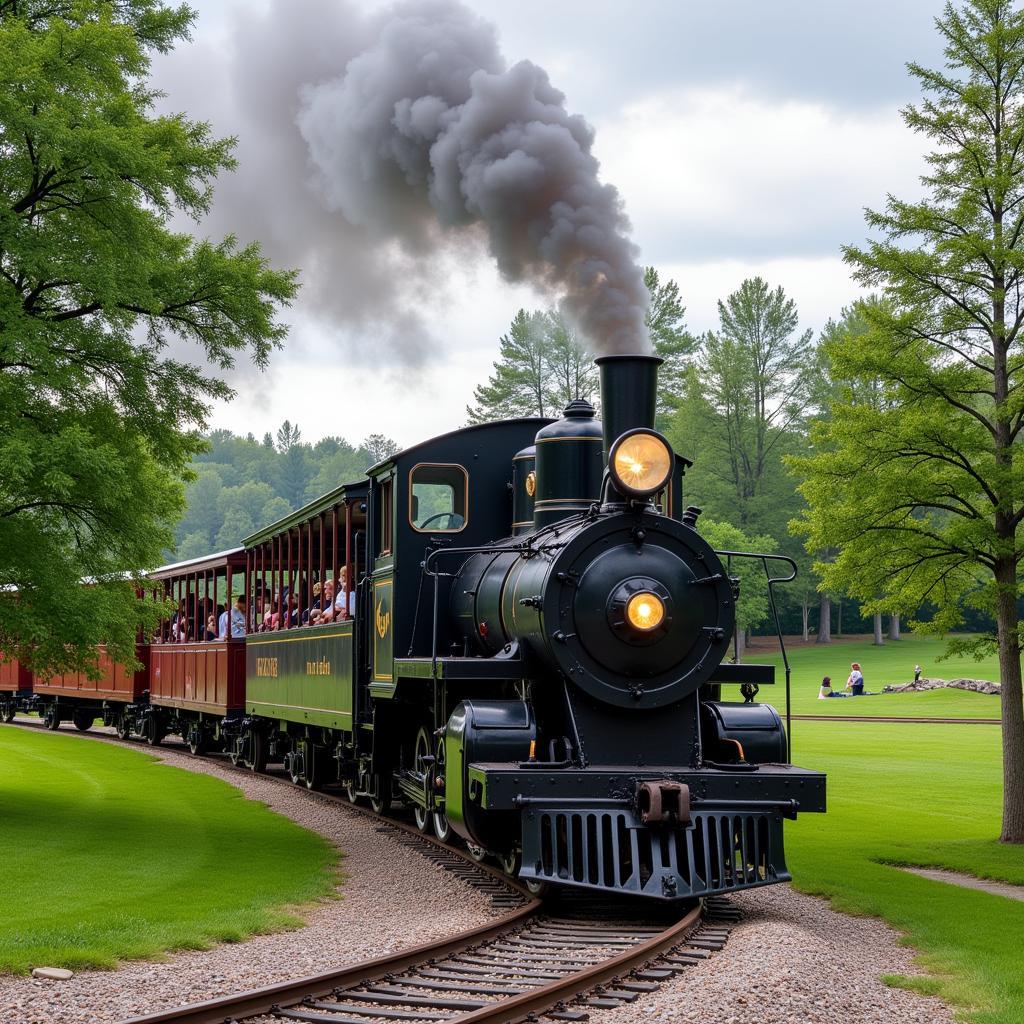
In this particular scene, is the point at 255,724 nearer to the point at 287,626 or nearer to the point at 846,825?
the point at 287,626

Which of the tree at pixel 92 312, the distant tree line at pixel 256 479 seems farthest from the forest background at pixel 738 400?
the distant tree line at pixel 256 479

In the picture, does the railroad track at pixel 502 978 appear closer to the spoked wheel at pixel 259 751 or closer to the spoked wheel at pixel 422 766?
the spoked wheel at pixel 422 766

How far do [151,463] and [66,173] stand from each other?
15.0 feet

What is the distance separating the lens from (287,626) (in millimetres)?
17594

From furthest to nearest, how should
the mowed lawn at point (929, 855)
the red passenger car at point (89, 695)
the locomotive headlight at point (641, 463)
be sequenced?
the red passenger car at point (89, 695) → the locomotive headlight at point (641, 463) → the mowed lawn at point (929, 855)

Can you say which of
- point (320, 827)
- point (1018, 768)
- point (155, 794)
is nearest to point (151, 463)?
point (155, 794)

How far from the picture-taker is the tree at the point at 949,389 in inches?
543

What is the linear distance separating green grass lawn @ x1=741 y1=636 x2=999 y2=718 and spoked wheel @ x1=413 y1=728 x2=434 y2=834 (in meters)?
11.9

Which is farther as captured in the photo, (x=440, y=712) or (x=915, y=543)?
(x=915, y=543)

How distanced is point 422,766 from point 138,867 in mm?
2682

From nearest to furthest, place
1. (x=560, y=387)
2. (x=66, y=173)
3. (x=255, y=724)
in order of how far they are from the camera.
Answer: (x=66, y=173) < (x=255, y=724) < (x=560, y=387)

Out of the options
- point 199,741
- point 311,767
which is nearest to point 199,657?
point 199,741

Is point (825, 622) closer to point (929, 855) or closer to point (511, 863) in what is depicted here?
point (929, 855)

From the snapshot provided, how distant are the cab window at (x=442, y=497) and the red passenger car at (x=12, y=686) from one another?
23825 mm
